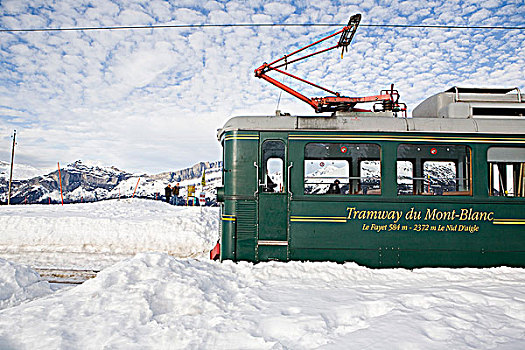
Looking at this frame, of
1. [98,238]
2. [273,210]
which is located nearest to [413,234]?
[273,210]

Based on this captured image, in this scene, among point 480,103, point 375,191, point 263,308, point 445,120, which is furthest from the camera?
point 480,103

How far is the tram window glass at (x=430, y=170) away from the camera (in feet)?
18.7

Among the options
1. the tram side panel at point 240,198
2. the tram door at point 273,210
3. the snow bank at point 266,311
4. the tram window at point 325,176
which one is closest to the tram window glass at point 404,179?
the tram window at point 325,176

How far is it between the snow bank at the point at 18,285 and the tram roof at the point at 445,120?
3842mm

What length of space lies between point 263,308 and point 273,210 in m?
2.08

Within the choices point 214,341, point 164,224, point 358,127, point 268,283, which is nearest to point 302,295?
point 268,283

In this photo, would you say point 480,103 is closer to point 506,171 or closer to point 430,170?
point 506,171

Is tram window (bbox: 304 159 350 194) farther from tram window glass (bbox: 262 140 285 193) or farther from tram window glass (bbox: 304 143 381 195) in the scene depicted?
tram window glass (bbox: 262 140 285 193)

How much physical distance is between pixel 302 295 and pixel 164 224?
7.98 m

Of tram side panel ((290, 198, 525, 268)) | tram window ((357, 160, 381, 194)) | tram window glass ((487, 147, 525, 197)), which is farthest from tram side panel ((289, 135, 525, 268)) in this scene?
tram window glass ((487, 147, 525, 197))

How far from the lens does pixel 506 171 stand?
5.98 m

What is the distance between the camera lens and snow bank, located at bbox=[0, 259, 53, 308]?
13.8ft

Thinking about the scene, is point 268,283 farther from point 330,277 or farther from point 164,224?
point 164,224

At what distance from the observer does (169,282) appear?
410 cm
